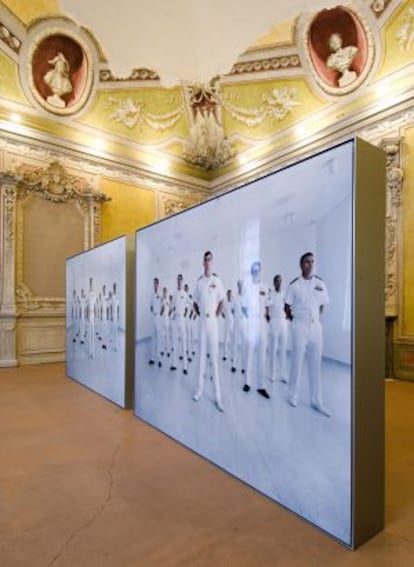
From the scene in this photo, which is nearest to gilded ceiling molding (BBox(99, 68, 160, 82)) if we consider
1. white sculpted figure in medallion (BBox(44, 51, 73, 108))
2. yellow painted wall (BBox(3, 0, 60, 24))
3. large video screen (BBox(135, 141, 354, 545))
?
white sculpted figure in medallion (BBox(44, 51, 73, 108))

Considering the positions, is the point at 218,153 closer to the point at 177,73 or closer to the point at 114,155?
the point at 177,73

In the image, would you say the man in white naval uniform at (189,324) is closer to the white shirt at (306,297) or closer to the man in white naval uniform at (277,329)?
the man in white naval uniform at (277,329)

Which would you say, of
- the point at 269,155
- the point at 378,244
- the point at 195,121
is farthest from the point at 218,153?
the point at 378,244

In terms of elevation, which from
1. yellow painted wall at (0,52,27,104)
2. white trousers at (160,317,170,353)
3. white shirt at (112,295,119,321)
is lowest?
white trousers at (160,317,170,353)

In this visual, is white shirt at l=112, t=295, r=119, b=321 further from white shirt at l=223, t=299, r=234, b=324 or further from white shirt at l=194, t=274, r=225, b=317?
white shirt at l=223, t=299, r=234, b=324

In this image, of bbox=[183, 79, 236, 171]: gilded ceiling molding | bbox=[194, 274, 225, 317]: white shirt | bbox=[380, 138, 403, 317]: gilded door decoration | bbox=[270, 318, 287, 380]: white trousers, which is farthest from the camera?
bbox=[183, 79, 236, 171]: gilded ceiling molding

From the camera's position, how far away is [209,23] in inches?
290

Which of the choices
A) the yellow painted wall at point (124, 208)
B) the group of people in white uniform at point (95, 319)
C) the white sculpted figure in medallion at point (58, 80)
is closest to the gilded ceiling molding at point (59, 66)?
the white sculpted figure in medallion at point (58, 80)

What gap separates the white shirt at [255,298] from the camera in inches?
87.9

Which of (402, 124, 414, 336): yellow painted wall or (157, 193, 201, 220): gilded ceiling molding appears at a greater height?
(157, 193, 201, 220): gilded ceiling molding

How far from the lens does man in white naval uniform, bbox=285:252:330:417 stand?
1.89m

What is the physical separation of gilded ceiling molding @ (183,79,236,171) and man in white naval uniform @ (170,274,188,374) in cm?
829

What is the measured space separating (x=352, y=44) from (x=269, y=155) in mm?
2917

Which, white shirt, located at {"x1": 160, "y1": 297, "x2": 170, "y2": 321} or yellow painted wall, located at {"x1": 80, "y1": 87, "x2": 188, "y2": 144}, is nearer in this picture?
white shirt, located at {"x1": 160, "y1": 297, "x2": 170, "y2": 321}
